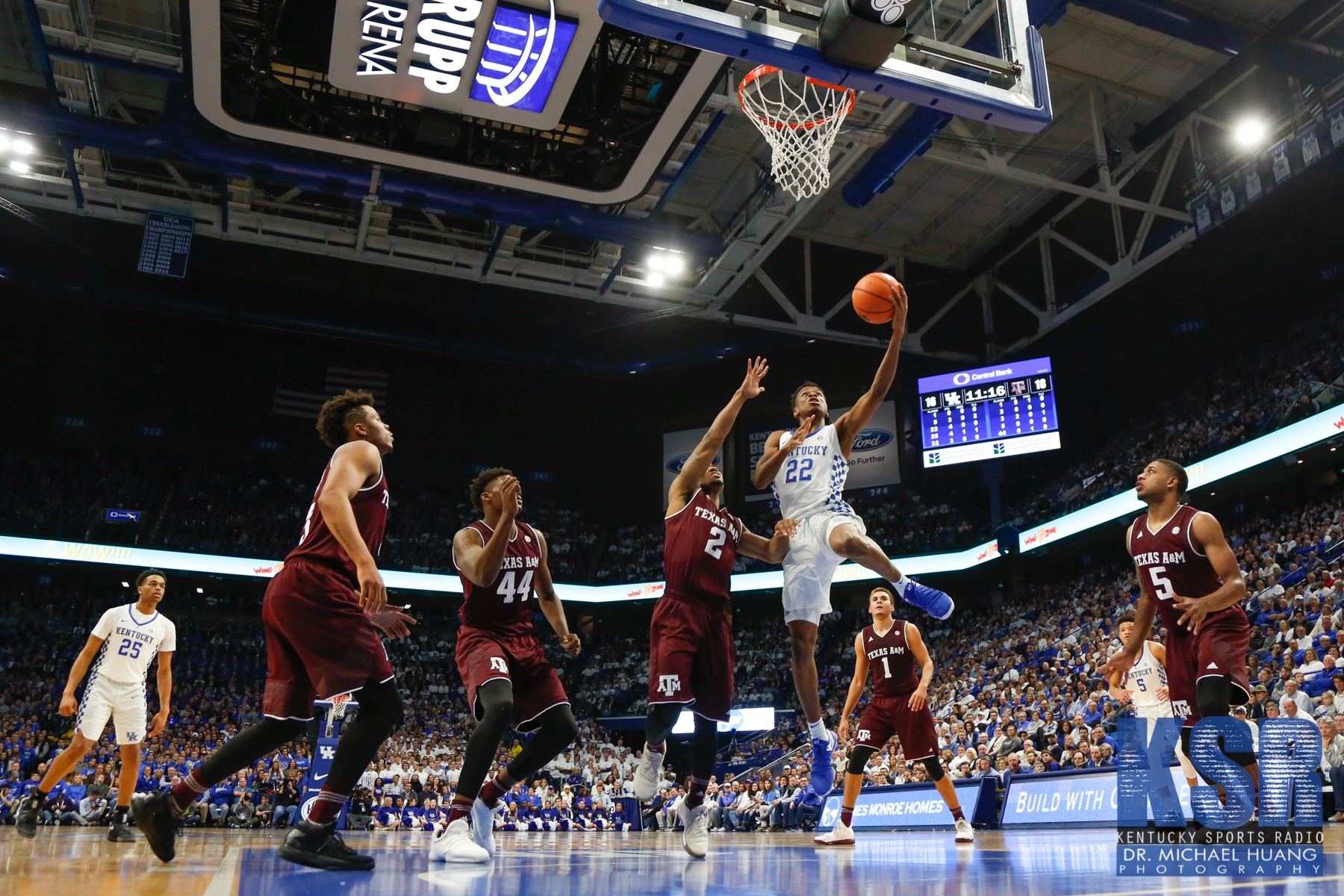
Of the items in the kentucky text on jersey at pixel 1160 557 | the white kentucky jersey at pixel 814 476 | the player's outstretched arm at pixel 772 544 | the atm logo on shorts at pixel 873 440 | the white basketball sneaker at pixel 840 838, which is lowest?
the white basketball sneaker at pixel 840 838

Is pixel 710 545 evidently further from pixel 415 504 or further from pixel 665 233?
pixel 415 504

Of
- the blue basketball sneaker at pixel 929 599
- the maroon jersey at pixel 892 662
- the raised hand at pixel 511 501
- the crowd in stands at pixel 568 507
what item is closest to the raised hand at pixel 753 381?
the raised hand at pixel 511 501

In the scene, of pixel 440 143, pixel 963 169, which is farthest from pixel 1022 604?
pixel 440 143

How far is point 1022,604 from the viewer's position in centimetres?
2414

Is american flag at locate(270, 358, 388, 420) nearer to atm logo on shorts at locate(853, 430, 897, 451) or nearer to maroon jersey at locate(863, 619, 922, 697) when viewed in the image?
atm logo on shorts at locate(853, 430, 897, 451)

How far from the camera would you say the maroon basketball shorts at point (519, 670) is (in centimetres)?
493

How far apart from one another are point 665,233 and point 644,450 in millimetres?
13104

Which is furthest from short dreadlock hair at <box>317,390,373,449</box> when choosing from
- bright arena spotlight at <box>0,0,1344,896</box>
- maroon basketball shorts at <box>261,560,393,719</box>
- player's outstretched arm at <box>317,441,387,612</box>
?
maroon basketball shorts at <box>261,560,393,719</box>

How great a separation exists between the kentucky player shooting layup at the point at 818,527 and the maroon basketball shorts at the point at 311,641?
2.69 m

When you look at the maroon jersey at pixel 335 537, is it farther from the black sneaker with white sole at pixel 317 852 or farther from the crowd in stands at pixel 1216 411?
the crowd in stands at pixel 1216 411

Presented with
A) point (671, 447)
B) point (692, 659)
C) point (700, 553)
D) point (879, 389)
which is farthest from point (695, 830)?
point (671, 447)

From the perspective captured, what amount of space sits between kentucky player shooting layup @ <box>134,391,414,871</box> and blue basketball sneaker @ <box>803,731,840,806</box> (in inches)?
122

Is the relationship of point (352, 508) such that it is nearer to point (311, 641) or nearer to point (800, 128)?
point (311, 641)

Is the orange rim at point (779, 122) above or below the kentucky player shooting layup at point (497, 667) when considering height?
above
